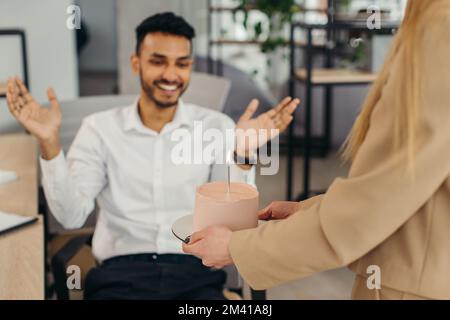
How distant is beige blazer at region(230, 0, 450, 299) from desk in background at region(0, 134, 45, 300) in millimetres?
Answer: 388

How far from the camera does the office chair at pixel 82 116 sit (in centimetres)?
135

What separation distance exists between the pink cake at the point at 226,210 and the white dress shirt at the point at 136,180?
0.61 meters

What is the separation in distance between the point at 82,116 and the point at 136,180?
434mm

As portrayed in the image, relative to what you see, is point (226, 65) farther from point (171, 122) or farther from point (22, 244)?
point (22, 244)

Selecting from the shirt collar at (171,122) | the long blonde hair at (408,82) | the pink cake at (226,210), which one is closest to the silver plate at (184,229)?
the pink cake at (226,210)

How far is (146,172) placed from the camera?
1511 mm

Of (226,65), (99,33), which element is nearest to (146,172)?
(226,65)

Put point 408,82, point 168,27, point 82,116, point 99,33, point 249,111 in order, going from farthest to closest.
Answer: point 99,33 → point 82,116 → point 168,27 → point 249,111 → point 408,82

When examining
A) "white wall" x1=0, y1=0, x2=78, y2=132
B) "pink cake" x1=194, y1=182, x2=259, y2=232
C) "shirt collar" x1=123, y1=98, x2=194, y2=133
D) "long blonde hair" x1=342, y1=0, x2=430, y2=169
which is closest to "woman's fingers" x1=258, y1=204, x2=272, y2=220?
"pink cake" x1=194, y1=182, x2=259, y2=232

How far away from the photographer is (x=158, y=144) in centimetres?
152

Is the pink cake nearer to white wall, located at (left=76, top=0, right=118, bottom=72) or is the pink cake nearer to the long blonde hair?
the long blonde hair

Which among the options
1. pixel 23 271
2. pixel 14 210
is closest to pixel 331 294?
pixel 14 210

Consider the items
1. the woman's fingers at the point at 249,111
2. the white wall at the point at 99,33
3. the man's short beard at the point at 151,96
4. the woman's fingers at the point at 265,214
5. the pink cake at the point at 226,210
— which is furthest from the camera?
the white wall at the point at 99,33

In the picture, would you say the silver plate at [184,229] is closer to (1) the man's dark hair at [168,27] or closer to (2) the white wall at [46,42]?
(1) the man's dark hair at [168,27]
